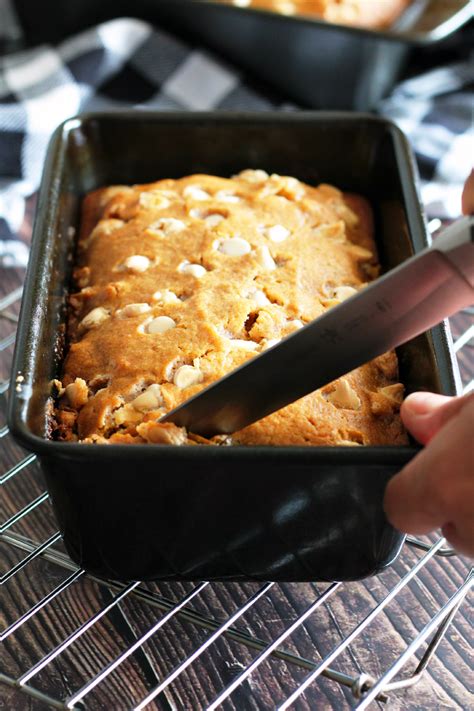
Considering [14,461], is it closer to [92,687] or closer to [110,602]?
[110,602]

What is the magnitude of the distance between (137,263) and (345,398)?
0.35m

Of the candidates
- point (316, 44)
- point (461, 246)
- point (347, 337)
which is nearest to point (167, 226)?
point (347, 337)

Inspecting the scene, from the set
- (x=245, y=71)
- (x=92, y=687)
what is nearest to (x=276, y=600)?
(x=92, y=687)

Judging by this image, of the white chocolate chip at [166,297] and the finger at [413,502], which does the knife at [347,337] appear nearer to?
the finger at [413,502]

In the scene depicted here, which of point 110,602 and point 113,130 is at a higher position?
point 113,130

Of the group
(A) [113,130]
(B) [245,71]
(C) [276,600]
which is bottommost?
(C) [276,600]

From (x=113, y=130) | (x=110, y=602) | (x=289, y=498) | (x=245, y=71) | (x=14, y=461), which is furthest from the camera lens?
(x=245, y=71)

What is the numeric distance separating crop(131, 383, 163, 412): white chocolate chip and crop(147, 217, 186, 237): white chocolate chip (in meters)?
0.32

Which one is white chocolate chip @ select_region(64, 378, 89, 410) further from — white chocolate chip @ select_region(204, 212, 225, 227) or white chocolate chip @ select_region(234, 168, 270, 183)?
Answer: white chocolate chip @ select_region(234, 168, 270, 183)

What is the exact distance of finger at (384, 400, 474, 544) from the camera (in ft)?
2.46

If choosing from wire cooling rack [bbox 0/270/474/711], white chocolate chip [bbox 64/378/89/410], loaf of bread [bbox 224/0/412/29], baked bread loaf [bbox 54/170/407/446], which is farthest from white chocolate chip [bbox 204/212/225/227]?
loaf of bread [bbox 224/0/412/29]

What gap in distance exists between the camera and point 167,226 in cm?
125

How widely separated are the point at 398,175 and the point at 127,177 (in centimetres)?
42

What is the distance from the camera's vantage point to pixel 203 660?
96 centimetres
